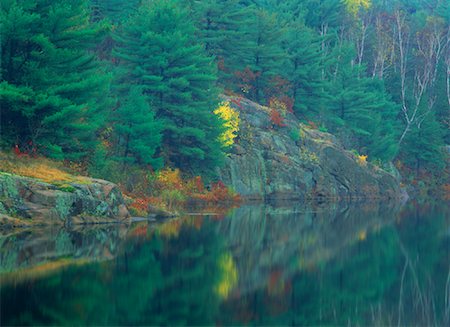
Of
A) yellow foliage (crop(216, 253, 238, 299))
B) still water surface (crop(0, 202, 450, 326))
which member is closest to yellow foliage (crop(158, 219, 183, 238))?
still water surface (crop(0, 202, 450, 326))

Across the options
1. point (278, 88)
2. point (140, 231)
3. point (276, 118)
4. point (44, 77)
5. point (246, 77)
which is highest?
point (246, 77)

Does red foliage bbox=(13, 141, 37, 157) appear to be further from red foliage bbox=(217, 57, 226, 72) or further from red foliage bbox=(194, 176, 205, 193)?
red foliage bbox=(217, 57, 226, 72)

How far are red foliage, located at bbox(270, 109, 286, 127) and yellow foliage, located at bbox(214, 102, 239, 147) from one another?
4.35 m

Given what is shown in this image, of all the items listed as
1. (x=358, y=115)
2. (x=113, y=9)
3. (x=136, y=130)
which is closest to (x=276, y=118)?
(x=358, y=115)

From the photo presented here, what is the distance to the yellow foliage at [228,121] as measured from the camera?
46.0 m

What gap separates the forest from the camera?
2961 cm

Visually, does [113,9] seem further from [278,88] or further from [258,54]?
[278,88]

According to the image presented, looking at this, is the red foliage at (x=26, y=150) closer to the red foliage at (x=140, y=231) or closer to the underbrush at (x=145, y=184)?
the underbrush at (x=145, y=184)

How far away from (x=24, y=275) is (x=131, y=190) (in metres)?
21.2

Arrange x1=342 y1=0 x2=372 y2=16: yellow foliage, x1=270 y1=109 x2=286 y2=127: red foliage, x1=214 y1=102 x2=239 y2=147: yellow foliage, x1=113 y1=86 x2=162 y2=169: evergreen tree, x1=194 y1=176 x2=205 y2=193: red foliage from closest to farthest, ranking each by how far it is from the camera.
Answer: x1=113 y1=86 x2=162 y2=169: evergreen tree → x1=194 y1=176 x2=205 y2=193: red foliage → x1=214 y1=102 x2=239 y2=147: yellow foliage → x1=270 y1=109 x2=286 y2=127: red foliage → x1=342 y1=0 x2=372 y2=16: yellow foliage

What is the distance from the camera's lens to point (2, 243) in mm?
18469

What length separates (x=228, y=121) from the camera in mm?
47719

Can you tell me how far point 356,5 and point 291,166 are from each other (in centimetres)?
4320

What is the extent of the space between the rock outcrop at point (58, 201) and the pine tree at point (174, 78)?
15.0 meters
